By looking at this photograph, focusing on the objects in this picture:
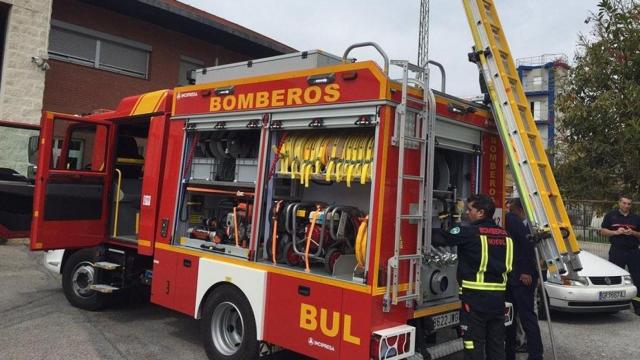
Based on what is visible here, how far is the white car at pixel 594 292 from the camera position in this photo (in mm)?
6816

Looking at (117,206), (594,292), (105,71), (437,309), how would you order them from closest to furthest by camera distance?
(437,309) < (117,206) < (594,292) < (105,71)

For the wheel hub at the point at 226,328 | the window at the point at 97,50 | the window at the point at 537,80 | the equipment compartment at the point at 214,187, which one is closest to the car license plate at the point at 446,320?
the wheel hub at the point at 226,328

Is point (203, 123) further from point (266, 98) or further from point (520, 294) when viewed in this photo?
point (520, 294)

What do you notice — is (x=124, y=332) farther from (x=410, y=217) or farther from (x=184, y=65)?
(x=184, y=65)

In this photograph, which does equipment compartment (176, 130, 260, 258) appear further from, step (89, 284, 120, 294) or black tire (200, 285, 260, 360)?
step (89, 284, 120, 294)

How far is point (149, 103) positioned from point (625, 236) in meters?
7.05

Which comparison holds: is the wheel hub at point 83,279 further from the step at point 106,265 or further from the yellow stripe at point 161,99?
the yellow stripe at point 161,99

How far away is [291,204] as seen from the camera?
4609 millimetres

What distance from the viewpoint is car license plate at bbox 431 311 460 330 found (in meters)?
4.24

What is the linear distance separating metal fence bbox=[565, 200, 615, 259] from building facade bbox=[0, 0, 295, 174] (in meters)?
11.7

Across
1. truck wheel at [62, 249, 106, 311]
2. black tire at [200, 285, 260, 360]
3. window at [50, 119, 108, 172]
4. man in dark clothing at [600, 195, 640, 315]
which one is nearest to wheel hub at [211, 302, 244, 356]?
black tire at [200, 285, 260, 360]

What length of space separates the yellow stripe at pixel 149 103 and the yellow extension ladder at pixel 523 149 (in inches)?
132

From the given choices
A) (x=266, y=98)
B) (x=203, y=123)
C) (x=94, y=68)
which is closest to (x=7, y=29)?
(x=94, y=68)

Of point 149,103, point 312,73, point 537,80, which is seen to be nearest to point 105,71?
point 149,103
